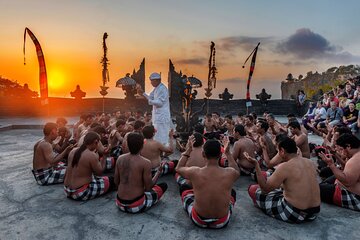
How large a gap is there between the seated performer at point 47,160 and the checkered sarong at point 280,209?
3250 mm

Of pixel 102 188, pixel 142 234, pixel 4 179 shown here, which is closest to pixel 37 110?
pixel 4 179

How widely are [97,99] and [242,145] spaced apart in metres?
19.1

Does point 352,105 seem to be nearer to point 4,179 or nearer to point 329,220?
point 329,220

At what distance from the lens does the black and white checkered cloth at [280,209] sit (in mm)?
3221

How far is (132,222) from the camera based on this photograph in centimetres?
333

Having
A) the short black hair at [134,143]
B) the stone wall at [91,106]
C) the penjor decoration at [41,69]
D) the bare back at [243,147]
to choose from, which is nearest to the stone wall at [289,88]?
the stone wall at [91,106]

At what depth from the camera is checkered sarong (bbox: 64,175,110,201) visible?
3941mm

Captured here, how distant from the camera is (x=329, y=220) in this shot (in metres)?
3.42

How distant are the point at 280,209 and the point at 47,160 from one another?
387 cm

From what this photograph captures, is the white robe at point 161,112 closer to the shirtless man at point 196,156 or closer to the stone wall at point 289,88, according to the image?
the shirtless man at point 196,156

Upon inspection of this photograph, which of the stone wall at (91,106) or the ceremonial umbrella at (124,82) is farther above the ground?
the ceremonial umbrella at (124,82)

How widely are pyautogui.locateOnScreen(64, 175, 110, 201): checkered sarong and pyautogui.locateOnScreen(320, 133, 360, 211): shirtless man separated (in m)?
3.24

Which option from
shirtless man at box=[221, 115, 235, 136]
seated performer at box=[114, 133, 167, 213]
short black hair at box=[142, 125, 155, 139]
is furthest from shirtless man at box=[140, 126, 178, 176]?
shirtless man at box=[221, 115, 235, 136]

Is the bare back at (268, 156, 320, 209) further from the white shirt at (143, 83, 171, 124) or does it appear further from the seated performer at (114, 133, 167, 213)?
the white shirt at (143, 83, 171, 124)
